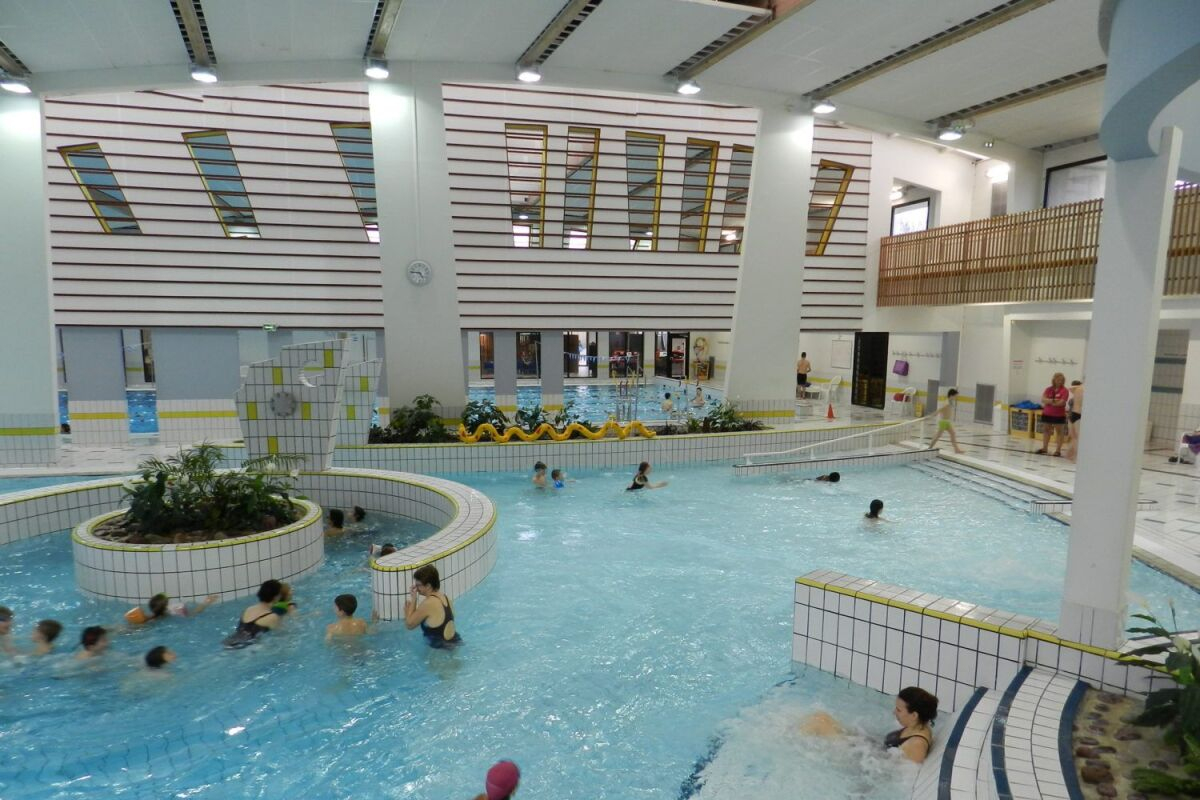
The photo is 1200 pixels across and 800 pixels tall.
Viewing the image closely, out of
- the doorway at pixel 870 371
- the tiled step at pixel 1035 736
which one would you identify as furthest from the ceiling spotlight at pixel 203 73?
the doorway at pixel 870 371

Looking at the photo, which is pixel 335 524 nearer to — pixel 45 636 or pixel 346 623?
pixel 346 623

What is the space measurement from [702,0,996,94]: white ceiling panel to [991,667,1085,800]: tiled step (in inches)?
297

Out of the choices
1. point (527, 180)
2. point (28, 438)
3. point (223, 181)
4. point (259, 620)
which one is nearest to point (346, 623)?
point (259, 620)

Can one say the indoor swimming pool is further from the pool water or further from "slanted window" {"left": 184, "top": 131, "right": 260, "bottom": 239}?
the pool water

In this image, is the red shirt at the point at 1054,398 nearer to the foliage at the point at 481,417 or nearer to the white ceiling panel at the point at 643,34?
the white ceiling panel at the point at 643,34

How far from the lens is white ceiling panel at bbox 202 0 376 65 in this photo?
808cm

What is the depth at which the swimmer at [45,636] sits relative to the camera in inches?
181

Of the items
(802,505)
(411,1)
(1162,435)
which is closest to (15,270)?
(411,1)

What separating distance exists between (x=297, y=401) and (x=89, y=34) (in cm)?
523

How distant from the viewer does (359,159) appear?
1270 centimetres

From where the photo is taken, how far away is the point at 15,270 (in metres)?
9.70

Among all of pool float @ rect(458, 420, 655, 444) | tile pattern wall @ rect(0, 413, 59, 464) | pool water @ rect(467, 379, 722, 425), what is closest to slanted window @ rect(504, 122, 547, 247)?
pool water @ rect(467, 379, 722, 425)

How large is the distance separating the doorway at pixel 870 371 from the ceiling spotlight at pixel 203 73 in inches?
577

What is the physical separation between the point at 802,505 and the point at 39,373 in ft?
35.4
